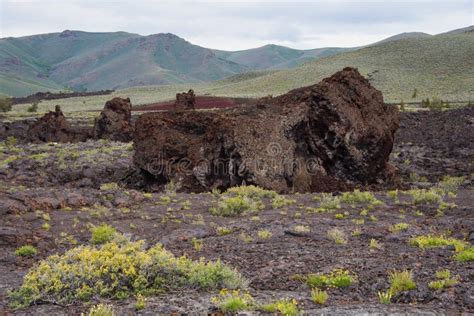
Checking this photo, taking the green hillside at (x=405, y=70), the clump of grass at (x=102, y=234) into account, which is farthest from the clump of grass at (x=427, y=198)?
the green hillside at (x=405, y=70)

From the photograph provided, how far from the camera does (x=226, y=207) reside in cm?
1705

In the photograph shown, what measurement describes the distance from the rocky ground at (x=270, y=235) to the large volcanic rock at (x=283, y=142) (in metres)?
2.01

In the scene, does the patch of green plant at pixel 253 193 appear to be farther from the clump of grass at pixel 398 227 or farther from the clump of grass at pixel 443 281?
the clump of grass at pixel 443 281

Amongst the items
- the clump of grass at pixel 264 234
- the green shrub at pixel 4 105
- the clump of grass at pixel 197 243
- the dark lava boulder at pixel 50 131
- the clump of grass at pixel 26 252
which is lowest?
the clump of grass at pixel 26 252

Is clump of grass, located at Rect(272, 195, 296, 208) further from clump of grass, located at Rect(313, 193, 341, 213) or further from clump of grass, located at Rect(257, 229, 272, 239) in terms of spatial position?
clump of grass, located at Rect(257, 229, 272, 239)

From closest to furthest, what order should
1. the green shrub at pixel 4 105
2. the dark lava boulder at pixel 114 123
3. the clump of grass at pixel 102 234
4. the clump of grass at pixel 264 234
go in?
the clump of grass at pixel 264 234, the clump of grass at pixel 102 234, the dark lava boulder at pixel 114 123, the green shrub at pixel 4 105

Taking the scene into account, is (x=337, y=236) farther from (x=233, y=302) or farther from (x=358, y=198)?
(x=358, y=198)

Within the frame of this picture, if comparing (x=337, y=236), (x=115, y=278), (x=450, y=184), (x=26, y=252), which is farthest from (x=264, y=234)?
(x=450, y=184)

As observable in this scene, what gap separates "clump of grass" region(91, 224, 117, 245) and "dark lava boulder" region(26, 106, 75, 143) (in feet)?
95.2

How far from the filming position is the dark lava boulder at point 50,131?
1641 inches

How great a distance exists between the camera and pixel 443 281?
350 inches

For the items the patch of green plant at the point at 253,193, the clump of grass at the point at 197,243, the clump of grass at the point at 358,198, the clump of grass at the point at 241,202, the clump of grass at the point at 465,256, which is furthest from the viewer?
the patch of green plant at the point at 253,193

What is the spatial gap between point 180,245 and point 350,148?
13.1 meters

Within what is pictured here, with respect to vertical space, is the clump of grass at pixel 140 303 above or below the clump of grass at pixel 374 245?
above
